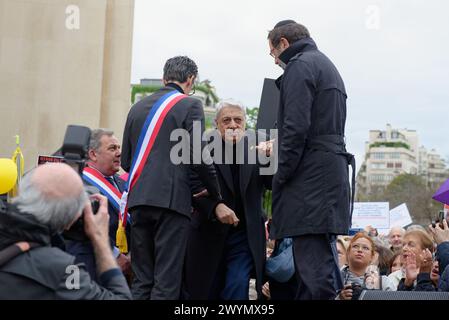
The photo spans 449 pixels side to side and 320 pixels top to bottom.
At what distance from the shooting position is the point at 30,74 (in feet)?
56.2

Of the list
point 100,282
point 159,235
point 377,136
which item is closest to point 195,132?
point 159,235

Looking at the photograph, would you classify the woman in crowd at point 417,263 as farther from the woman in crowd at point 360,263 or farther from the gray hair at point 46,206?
the gray hair at point 46,206

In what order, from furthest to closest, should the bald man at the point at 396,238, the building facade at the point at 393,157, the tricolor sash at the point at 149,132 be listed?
the building facade at the point at 393,157 → the bald man at the point at 396,238 → the tricolor sash at the point at 149,132

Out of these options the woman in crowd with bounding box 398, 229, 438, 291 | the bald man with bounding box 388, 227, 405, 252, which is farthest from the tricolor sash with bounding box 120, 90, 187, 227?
the bald man with bounding box 388, 227, 405, 252

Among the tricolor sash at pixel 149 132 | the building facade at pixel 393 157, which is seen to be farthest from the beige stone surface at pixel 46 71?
the building facade at pixel 393 157

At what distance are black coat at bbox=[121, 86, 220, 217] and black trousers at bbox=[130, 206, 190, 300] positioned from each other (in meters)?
0.09

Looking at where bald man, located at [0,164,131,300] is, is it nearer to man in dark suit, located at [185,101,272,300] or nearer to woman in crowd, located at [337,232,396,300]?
man in dark suit, located at [185,101,272,300]

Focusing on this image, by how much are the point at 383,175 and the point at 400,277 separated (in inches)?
5895

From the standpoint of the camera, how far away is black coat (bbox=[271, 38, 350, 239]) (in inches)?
235

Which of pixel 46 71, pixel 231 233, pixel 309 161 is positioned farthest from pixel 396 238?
pixel 46 71

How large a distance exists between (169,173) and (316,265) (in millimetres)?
1310

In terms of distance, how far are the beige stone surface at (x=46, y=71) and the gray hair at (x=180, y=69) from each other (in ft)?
33.4

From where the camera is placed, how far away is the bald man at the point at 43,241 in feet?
13.0
